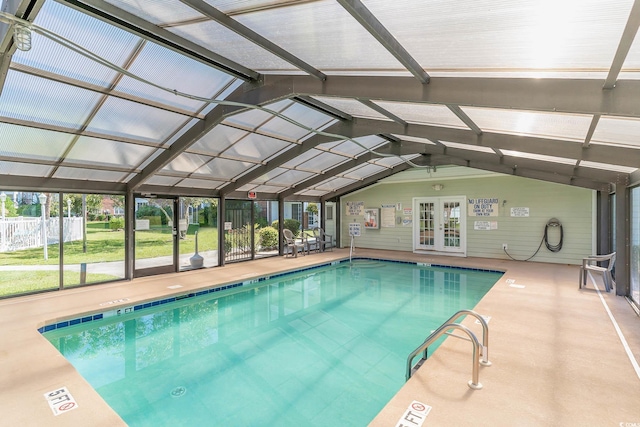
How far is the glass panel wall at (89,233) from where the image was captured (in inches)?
260

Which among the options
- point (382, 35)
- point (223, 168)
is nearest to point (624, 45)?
point (382, 35)

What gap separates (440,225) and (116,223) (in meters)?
9.48

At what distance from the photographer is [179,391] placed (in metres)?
3.21

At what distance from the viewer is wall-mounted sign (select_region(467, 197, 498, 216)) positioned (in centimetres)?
983

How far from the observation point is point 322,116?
19.2 feet

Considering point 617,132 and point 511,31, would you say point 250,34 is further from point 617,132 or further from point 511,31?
point 617,132

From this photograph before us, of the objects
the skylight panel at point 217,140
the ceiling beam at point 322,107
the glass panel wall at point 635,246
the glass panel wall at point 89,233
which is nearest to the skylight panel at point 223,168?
the skylight panel at point 217,140

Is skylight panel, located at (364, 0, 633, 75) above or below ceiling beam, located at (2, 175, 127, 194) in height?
above

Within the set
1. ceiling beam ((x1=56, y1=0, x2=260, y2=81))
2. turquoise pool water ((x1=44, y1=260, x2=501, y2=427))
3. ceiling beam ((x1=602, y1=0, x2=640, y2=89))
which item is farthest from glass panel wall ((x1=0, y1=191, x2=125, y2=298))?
ceiling beam ((x1=602, y1=0, x2=640, y2=89))

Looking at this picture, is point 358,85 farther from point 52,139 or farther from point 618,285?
point 618,285

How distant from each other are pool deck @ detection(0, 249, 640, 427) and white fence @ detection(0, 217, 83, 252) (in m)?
1.54

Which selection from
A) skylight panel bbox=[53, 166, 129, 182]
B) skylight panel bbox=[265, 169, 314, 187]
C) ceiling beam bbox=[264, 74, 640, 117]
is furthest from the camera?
skylight panel bbox=[265, 169, 314, 187]

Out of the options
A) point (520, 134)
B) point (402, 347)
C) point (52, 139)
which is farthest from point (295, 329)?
point (52, 139)

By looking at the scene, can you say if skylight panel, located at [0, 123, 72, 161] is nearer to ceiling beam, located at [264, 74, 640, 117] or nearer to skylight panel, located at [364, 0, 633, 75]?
ceiling beam, located at [264, 74, 640, 117]
